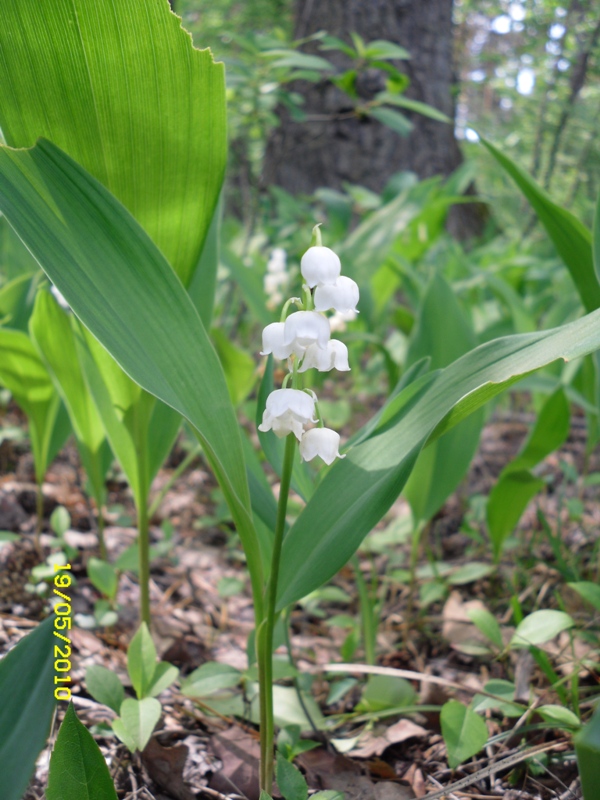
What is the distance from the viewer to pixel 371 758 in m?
1.02

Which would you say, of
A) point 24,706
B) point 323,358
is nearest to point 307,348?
point 323,358

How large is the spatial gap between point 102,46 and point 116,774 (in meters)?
1.03

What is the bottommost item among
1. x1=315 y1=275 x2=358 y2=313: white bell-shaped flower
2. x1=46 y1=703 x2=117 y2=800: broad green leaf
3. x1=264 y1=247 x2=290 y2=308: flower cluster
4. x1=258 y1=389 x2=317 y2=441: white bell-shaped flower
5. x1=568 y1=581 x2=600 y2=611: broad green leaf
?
x1=568 y1=581 x2=600 y2=611: broad green leaf

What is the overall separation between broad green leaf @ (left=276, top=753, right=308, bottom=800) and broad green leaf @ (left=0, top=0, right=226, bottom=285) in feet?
2.47

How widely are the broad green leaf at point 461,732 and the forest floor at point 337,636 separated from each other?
41 millimetres

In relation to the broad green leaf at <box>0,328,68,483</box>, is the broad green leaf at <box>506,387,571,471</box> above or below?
below

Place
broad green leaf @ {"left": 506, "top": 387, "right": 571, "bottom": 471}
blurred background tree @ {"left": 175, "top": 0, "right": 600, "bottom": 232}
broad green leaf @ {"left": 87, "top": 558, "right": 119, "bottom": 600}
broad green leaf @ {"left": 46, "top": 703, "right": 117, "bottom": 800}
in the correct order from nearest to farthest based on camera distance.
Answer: broad green leaf @ {"left": 46, "top": 703, "right": 117, "bottom": 800}
broad green leaf @ {"left": 87, "top": 558, "right": 119, "bottom": 600}
broad green leaf @ {"left": 506, "top": 387, "right": 571, "bottom": 471}
blurred background tree @ {"left": 175, "top": 0, "right": 600, "bottom": 232}

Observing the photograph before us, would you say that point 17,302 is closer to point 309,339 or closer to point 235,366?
point 235,366

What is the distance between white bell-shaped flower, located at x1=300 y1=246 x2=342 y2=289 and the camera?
663 millimetres

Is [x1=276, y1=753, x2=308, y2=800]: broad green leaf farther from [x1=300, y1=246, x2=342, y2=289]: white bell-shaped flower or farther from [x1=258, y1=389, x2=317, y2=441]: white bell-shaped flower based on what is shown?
[x1=300, y1=246, x2=342, y2=289]: white bell-shaped flower

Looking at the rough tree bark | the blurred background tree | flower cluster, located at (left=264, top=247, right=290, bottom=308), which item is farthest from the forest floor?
the rough tree bark

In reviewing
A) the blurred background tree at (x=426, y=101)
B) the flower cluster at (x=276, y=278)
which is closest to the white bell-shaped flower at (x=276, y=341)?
the flower cluster at (x=276, y=278)

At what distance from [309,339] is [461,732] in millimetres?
608

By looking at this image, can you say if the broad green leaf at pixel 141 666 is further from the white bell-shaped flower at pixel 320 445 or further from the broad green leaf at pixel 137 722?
the white bell-shaped flower at pixel 320 445
